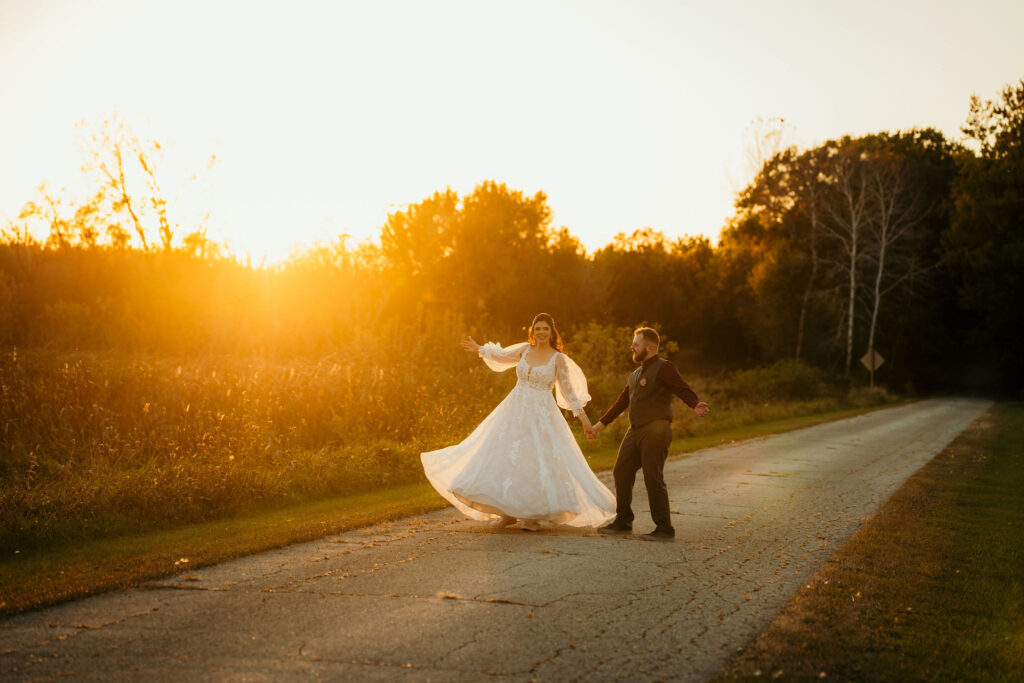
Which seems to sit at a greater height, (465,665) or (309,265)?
(309,265)

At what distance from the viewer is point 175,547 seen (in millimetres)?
8852

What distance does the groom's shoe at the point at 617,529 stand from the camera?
970 cm

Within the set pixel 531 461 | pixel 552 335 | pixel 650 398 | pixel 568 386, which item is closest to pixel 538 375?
pixel 568 386

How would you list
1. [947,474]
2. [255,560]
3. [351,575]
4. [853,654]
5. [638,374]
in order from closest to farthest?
[853,654] → [351,575] → [255,560] → [638,374] → [947,474]

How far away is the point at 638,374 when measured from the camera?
9.84 metres

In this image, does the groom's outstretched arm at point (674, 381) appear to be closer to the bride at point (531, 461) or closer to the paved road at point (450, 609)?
the bride at point (531, 461)

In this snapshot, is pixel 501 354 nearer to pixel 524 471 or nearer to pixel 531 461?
pixel 531 461

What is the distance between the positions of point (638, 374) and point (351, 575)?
4059 mm

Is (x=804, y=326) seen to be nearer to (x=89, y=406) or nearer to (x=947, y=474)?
(x=947, y=474)

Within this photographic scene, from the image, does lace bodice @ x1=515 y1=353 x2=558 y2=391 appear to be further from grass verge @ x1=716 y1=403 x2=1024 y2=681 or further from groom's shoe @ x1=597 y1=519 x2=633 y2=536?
grass verge @ x1=716 y1=403 x2=1024 y2=681

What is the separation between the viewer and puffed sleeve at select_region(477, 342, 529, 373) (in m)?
10.6

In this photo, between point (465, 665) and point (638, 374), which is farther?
point (638, 374)

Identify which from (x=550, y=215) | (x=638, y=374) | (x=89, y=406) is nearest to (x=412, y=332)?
(x=89, y=406)

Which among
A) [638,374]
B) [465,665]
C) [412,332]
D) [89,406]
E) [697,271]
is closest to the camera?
[465,665]
